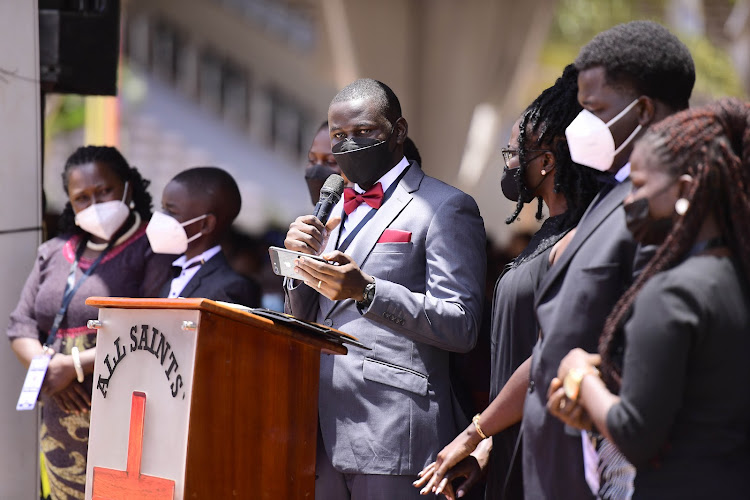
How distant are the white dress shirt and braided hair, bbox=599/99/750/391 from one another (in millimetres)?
2808

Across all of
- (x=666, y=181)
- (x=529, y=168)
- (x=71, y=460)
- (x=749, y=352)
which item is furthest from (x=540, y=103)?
(x=71, y=460)

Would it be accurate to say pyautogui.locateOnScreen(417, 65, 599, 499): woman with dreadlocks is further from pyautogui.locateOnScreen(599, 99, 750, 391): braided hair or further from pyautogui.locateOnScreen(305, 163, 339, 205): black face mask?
pyautogui.locateOnScreen(305, 163, 339, 205): black face mask

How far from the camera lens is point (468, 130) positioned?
43.9 feet

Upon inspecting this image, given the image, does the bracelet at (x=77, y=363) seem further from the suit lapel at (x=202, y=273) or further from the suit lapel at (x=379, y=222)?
the suit lapel at (x=379, y=222)

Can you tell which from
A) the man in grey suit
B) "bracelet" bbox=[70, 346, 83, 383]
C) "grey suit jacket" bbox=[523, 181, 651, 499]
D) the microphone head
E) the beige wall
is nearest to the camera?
"grey suit jacket" bbox=[523, 181, 651, 499]

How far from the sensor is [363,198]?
3969 mm

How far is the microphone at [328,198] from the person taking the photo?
145 inches

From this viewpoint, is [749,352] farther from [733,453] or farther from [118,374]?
[118,374]

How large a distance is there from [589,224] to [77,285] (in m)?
2.97

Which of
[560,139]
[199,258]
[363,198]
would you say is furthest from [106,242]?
[560,139]

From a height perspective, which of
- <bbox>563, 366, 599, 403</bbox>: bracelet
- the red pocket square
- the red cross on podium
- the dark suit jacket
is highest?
the red pocket square

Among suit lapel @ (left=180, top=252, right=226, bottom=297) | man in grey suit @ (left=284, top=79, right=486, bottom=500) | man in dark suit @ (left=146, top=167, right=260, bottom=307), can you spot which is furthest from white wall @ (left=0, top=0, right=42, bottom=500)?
man in grey suit @ (left=284, top=79, right=486, bottom=500)

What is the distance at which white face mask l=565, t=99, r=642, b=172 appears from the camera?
300cm

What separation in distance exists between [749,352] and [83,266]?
143 inches
